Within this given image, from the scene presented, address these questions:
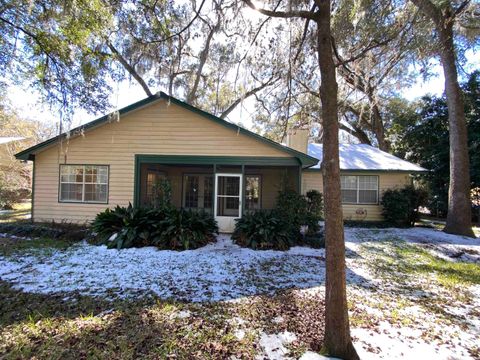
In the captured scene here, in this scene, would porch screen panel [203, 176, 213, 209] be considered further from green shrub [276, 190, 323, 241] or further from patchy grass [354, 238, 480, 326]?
patchy grass [354, 238, 480, 326]

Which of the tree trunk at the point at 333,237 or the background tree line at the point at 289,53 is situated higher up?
the background tree line at the point at 289,53

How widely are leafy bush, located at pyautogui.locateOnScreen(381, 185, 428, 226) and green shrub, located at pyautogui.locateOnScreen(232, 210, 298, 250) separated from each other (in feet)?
21.4

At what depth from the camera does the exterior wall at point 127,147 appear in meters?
10.0

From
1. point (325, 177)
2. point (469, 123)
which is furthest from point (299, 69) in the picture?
point (469, 123)

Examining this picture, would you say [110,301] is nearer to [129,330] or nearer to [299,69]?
[129,330]

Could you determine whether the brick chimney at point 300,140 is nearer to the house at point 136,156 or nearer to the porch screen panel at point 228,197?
the house at point 136,156

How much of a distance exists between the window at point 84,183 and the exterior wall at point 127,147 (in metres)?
0.20

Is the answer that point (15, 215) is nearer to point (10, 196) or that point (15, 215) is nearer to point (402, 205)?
point (10, 196)

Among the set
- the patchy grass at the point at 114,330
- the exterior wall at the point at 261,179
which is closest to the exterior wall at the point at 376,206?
the exterior wall at the point at 261,179

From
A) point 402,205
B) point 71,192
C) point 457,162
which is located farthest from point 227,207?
point 457,162

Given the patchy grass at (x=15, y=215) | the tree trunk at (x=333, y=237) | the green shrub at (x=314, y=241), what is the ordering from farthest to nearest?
the patchy grass at (x=15, y=215)
the green shrub at (x=314, y=241)
the tree trunk at (x=333, y=237)

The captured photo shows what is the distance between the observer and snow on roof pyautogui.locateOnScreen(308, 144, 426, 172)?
44.0 ft

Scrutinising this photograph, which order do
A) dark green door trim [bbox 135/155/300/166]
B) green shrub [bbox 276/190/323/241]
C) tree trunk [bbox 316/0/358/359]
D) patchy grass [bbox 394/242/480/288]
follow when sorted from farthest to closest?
dark green door trim [bbox 135/155/300/166] → green shrub [bbox 276/190/323/241] → patchy grass [bbox 394/242/480/288] → tree trunk [bbox 316/0/358/359]

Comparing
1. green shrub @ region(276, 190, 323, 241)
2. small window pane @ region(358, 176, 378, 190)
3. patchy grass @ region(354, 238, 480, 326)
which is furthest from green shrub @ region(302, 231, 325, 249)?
small window pane @ region(358, 176, 378, 190)
